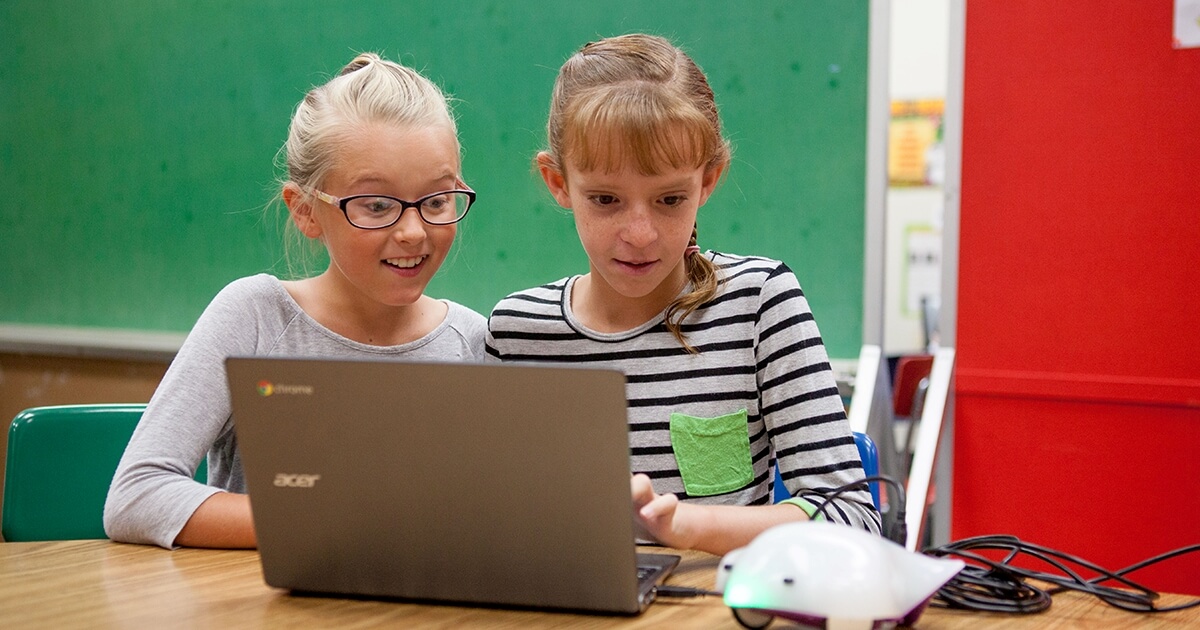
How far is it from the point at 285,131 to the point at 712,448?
76.4 inches

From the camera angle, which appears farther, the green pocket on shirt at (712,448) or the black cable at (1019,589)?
the green pocket on shirt at (712,448)

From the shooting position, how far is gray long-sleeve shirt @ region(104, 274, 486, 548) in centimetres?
107

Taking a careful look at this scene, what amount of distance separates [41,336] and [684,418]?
100 inches

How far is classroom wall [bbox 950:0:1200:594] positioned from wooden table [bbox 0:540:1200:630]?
1.33 metres

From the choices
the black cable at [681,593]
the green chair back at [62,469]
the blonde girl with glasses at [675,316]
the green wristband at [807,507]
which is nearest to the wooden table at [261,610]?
the black cable at [681,593]

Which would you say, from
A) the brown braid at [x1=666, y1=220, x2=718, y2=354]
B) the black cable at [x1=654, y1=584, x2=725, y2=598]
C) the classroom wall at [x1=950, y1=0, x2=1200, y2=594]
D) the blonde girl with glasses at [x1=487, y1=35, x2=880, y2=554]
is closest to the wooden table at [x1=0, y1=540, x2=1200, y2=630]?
the black cable at [x1=654, y1=584, x2=725, y2=598]

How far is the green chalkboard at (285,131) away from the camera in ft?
7.26

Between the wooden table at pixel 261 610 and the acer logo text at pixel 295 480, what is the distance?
0.32ft

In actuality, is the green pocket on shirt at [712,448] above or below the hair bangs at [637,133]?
below

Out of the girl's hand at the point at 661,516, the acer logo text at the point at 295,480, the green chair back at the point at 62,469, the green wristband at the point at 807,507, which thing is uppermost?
the acer logo text at the point at 295,480

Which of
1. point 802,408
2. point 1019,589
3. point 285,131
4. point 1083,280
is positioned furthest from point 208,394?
point 285,131

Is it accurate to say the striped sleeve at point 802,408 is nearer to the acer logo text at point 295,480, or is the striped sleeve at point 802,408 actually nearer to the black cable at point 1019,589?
the black cable at point 1019,589

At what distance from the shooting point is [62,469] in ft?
4.65

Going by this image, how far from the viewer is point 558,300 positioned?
4.36 feet
